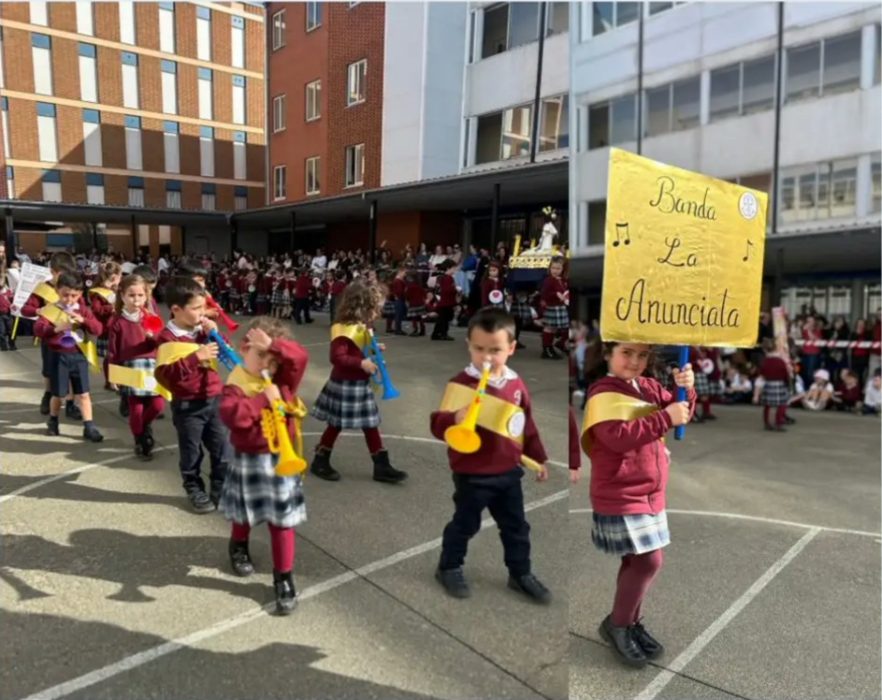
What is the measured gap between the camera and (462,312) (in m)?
1.12

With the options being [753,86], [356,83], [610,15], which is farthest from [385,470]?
[753,86]

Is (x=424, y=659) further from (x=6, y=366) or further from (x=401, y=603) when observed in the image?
(x=6, y=366)

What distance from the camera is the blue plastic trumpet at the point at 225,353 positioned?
3.85 ft

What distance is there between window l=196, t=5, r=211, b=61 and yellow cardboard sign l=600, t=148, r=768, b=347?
851mm

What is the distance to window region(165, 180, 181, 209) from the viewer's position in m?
1.21

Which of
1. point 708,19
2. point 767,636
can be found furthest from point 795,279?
point 767,636

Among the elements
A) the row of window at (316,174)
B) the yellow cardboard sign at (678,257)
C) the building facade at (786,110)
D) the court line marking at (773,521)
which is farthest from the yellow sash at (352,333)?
the court line marking at (773,521)

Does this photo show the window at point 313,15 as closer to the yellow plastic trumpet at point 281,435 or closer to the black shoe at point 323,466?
the yellow plastic trumpet at point 281,435

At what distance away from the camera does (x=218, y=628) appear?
111 centimetres

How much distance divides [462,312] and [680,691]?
114 cm

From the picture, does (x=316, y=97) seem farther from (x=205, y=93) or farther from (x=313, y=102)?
(x=205, y=93)

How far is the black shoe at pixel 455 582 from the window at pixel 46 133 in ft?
3.52

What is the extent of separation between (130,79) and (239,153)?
241mm

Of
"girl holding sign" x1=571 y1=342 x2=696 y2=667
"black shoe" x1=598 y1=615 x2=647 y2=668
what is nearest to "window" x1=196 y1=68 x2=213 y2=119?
"girl holding sign" x1=571 y1=342 x2=696 y2=667
